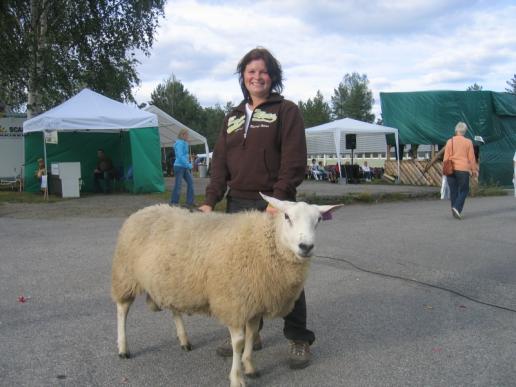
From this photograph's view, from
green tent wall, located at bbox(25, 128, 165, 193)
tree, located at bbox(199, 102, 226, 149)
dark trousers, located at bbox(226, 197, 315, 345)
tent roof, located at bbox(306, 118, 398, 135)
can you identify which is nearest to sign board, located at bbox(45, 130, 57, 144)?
green tent wall, located at bbox(25, 128, 165, 193)

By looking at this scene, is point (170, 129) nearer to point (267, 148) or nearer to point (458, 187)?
point (458, 187)

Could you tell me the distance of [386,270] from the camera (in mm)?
6461

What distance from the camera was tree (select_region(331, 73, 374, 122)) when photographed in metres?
74.5

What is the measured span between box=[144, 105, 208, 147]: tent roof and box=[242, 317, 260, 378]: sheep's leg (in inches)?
760

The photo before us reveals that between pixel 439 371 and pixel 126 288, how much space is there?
2410mm

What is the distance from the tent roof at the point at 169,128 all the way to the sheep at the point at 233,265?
19.0 m

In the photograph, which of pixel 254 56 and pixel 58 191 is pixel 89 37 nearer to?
pixel 58 191

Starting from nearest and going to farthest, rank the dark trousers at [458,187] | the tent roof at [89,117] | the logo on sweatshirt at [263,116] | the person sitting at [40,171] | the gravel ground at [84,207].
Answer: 1. the logo on sweatshirt at [263,116]
2. the dark trousers at [458,187]
3. the gravel ground at [84,207]
4. the tent roof at [89,117]
5. the person sitting at [40,171]

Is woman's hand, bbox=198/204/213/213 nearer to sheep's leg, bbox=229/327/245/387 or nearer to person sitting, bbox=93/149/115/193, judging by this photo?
sheep's leg, bbox=229/327/245/387

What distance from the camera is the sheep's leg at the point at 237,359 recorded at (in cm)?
325

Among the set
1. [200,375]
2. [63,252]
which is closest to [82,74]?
[63,252]

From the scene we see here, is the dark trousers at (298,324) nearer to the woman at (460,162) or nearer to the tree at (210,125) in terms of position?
the woman at (460,162)

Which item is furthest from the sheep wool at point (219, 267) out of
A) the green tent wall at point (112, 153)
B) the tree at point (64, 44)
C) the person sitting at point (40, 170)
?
the tree at point (64, 44)

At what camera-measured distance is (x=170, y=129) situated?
995 inches
